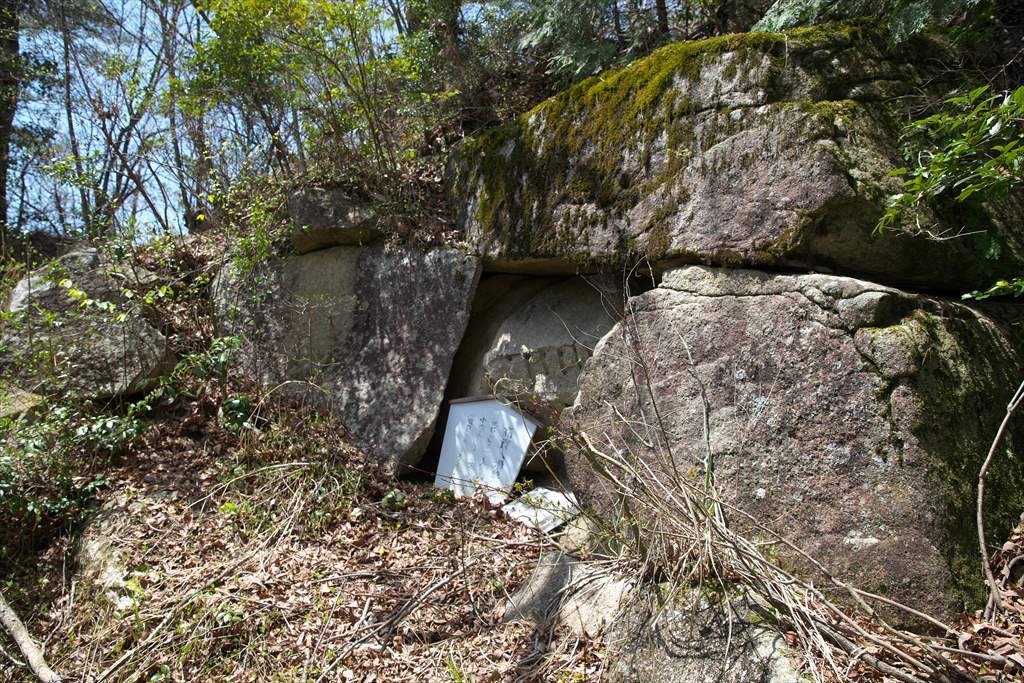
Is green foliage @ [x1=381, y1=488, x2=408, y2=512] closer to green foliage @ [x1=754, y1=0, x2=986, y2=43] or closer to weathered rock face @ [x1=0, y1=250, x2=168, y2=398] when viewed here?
weathered rock face @ [x1=0, y1=250, x2=168, y2=398]

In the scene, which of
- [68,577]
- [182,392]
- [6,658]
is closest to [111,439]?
[182,392]

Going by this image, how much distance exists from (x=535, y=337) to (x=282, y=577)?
2385 mm

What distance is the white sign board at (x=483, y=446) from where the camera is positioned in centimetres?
509

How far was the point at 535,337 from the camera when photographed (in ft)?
18.0

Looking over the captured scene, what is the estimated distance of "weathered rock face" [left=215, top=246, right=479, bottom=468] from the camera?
571 centimetres

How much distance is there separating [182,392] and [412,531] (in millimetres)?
2394

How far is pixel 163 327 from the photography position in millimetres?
6410

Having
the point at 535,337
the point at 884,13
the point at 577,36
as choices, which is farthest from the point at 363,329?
the point at 884,13

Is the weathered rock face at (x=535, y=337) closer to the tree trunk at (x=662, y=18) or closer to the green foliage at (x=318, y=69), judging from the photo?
the green foliage at (x=318, y=69)

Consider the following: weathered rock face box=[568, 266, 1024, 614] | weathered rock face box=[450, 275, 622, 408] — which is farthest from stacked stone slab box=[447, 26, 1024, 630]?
weathered rock face box=[450, 275, 622, 408]

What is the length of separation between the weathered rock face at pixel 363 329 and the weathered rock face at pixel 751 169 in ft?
3.25

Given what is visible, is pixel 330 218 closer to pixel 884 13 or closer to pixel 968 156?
pixel 884 13

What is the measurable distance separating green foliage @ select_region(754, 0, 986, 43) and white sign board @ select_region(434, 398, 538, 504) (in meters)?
3.13

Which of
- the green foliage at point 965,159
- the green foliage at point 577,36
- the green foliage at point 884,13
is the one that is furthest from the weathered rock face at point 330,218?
the green foliage at point 965,159
